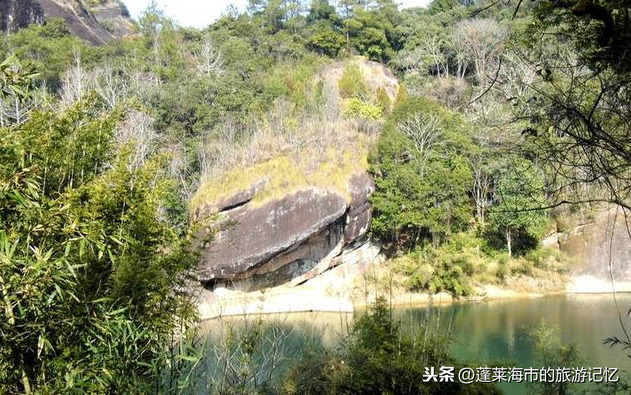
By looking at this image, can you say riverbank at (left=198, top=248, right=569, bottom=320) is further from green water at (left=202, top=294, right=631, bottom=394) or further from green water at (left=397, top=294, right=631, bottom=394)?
green water at (left=397, top=294, right=631, bottom=394)

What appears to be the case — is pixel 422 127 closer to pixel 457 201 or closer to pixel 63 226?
pixel 457 201

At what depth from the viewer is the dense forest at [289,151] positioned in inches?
69.5

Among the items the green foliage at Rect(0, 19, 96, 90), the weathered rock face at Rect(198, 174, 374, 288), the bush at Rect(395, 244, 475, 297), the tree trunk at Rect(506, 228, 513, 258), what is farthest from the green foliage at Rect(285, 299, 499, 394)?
the green foliage at Rect(0, 19, 96, 90)

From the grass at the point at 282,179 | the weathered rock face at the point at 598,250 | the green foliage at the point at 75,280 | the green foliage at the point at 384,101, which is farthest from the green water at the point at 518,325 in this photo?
the green foliage at the point at 384,101

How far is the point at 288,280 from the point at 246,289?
1456 mm

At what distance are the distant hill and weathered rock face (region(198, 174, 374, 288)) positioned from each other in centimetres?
1819

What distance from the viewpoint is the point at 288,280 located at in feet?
56.3

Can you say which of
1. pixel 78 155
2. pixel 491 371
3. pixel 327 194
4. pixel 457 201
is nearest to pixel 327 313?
pixel 327 194

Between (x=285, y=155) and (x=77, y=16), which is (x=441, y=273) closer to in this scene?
(x=285, y=155)

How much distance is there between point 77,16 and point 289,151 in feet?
74.0

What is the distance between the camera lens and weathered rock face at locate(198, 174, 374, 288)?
16.1 meters

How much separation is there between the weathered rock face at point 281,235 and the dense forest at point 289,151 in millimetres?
1199

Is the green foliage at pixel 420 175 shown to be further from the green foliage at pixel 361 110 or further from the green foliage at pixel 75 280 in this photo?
the green foliage at pixel 75 280

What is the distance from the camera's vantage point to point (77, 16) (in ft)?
108
